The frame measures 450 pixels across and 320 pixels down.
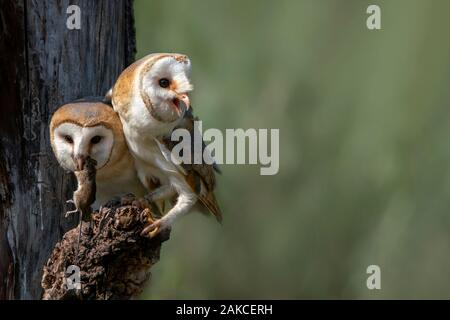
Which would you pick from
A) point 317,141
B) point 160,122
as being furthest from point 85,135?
point 317,141

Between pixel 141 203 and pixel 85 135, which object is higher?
pixel 85 135

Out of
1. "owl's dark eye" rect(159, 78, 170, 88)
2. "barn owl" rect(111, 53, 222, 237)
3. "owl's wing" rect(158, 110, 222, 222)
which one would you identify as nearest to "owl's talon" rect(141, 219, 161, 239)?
"barn owl" rect(111, 53, 222, 237)

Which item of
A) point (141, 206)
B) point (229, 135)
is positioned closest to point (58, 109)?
point (141, 206)

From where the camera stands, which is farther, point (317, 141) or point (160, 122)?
point (317, 141)

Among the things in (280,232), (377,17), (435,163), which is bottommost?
(280,232)

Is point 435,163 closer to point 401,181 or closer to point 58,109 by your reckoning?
point 401,181

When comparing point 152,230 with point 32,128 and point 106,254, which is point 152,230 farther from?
point 32,128

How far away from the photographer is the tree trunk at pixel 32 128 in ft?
13.0

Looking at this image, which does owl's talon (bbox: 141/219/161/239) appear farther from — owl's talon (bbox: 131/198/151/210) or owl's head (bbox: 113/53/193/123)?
owl's head (bbox: 113/53/193/123)

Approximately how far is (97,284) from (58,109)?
64 cm

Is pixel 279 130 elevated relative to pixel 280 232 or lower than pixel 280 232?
elevated

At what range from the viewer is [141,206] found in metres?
3.69

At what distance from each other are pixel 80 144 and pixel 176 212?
0.42 m

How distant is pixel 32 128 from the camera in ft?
13.1
